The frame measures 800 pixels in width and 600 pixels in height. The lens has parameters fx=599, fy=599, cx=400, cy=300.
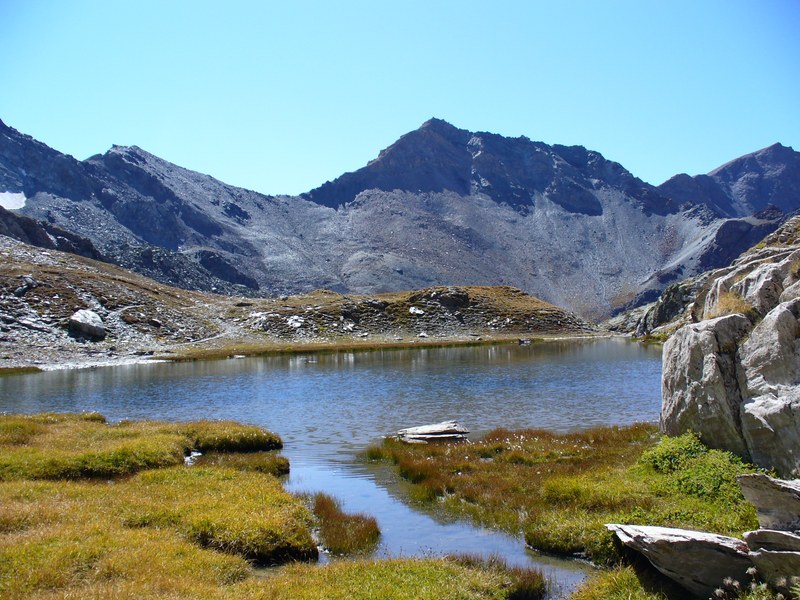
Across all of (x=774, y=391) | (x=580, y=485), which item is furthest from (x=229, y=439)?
(x=774, y=391)

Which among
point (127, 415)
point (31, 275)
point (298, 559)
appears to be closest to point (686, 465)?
point (298, 559)

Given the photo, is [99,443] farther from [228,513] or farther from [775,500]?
[775,500]

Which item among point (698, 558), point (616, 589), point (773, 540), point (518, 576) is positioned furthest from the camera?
point (518, 576)

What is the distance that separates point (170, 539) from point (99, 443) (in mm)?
13654

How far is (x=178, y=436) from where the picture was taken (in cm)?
2891

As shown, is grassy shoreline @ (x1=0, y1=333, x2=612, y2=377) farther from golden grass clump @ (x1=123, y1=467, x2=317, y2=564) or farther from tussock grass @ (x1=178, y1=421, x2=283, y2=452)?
golden grass clump @ (x1=123, y1=467, x2=317, y2=564)

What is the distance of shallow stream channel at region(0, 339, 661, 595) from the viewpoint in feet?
60.0

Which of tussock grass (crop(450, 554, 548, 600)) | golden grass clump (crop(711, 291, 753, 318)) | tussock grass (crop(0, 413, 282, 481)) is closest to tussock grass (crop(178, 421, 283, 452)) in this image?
tussock grass (crop(0, 413, 282, 481))

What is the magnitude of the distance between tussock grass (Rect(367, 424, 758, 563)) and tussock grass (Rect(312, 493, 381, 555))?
3381 mm

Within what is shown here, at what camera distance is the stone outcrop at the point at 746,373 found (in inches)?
631

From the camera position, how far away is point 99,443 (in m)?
25.9

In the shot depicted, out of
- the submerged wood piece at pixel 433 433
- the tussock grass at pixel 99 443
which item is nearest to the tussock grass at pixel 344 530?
the tussock grass at pixel 99 443

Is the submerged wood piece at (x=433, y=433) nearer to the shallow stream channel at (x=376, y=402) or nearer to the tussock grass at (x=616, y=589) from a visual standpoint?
the shallow stream channel at (x=376, y=402)

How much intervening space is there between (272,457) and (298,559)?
38.2 feet
